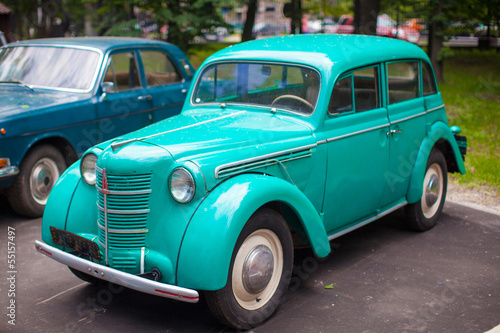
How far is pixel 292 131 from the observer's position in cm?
418

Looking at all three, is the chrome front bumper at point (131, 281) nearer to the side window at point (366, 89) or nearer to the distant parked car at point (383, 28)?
the side window at point (366, 89)

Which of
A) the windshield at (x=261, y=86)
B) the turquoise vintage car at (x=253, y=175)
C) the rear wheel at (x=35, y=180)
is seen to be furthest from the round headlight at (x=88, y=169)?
the rear wheel at (x=35, y=180)

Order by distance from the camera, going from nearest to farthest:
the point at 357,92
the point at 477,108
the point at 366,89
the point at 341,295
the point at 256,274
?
the point at 256,274 < the point at 341,295 < the point at 357,92 < the point at 366,89 < the point at 477,108

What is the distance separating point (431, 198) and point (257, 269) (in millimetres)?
2734

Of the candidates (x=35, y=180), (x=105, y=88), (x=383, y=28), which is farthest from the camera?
(x=383, y=28)

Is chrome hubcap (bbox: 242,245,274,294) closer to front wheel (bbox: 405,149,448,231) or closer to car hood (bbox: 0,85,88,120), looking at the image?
front wheel (bbox: 405,149,448,231)

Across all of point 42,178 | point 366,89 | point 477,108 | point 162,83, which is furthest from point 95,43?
point 477,108

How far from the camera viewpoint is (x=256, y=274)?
12.1 feet

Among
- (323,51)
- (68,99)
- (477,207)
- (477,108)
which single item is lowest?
(477,207)

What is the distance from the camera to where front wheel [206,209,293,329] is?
11.6 ft

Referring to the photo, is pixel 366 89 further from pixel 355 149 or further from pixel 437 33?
pixel 437 33

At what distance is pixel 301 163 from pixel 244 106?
2.67ft

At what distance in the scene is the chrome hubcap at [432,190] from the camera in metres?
5.62

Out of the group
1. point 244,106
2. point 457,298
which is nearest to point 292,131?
point 244,106
